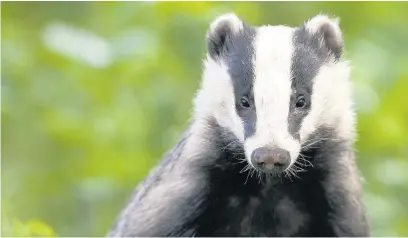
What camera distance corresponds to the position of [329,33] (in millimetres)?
4652

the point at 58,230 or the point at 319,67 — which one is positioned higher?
the point at 319,67

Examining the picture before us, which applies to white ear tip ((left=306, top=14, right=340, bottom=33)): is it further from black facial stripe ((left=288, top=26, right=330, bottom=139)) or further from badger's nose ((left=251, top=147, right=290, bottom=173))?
badger's nose ((left=251, top=147, right=290, bottom=173))

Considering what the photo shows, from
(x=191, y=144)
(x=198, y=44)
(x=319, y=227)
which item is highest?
Result: (x=198, y=44)

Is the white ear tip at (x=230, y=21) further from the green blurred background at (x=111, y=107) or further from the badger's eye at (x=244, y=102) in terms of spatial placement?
the green blurred background at (x=111, y=107)

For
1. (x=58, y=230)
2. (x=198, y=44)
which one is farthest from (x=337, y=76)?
(x=58, y=230)

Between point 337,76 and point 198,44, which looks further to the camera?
→ point 198,44

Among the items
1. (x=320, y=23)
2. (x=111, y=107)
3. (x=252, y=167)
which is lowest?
(x=252, y=167)

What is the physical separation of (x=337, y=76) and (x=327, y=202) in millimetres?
422

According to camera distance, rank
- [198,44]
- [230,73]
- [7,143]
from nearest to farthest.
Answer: [230,73]
[198,44]
[7,143]

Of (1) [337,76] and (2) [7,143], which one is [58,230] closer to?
(2) [7,143]

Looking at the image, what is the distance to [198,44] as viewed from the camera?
6.29 m

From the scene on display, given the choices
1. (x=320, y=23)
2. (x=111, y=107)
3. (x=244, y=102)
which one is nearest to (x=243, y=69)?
(x=244, y=102)

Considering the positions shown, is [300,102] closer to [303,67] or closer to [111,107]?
[303,67]

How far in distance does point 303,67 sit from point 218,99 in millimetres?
297
